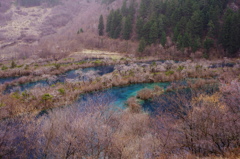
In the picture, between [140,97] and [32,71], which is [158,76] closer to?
[140,97]

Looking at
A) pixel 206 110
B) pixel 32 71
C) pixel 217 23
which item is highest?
pixel 217 23

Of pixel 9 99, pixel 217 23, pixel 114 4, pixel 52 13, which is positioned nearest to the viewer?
pixel 9 99

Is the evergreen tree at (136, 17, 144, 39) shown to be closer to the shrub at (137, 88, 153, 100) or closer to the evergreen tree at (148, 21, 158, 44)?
the evergreen tree at (148, 21, 158, 44)

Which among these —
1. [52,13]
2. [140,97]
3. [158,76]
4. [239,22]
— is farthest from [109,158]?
[52,13]

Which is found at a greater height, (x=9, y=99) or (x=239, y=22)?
(x=239, y=22)

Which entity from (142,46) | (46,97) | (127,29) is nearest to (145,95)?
(46,97)

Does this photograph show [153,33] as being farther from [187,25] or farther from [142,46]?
[187,25]

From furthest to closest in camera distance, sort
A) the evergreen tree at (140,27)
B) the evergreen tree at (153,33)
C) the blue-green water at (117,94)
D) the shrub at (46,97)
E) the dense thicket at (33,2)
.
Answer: the dense thicket at (33,2), the evergreen tree at (140,27), the evergreen tree at (153,33), the blue-green water at (117,94), the shrub at (46,97)

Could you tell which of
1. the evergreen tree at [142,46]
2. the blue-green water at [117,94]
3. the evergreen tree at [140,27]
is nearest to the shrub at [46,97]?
the blue-green water at [117,94]

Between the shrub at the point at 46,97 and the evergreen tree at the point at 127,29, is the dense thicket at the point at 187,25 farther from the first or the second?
the shrub at the point at 46,97
